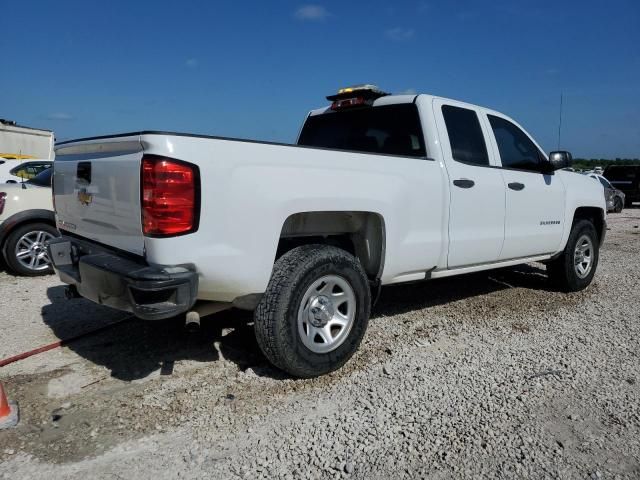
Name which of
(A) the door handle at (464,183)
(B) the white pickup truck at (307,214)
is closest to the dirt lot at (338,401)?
(B) the white pickup truck at (307,214)

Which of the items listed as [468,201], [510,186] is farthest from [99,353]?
[510,186]

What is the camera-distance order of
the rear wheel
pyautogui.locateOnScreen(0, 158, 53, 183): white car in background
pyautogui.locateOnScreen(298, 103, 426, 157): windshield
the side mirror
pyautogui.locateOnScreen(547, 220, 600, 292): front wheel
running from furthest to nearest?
the rear wheel, pyautogui.locateOnScreen(0, 158, 53, 183): white car in background, pyautogui.locateOnScreen(547, 220, 600, 292): front wheel, the side mirror, pyautogui.locateOnScreen(298, 103, 426, 157): windshield

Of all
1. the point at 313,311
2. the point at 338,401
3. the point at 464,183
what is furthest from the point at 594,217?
the point at 338,401

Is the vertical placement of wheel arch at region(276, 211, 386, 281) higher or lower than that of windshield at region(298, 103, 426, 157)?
lower

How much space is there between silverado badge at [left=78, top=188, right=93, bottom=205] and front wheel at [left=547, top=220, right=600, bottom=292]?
15.9 feet

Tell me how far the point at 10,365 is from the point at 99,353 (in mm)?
575

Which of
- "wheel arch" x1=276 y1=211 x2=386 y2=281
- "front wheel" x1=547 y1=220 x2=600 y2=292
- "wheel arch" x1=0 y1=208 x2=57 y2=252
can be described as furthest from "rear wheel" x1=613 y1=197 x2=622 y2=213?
"wheel arch" x1=0 y1=208 x2=57 y2=252

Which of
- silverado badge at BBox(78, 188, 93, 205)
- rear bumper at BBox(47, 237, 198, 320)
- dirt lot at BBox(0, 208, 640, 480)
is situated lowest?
dirt lot at BBox(0, 208, 640, 480)

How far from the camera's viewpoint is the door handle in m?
4.16

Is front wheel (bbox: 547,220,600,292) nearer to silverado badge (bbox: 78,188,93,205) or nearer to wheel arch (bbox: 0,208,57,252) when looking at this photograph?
silverado badge (bbox: 78,188,93,205)

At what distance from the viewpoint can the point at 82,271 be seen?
10.3 feet

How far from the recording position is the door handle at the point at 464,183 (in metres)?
4.16

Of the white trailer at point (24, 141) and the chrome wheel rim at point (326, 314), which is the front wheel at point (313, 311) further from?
the white trailer at point (24, 141)

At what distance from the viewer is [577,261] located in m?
5.94
